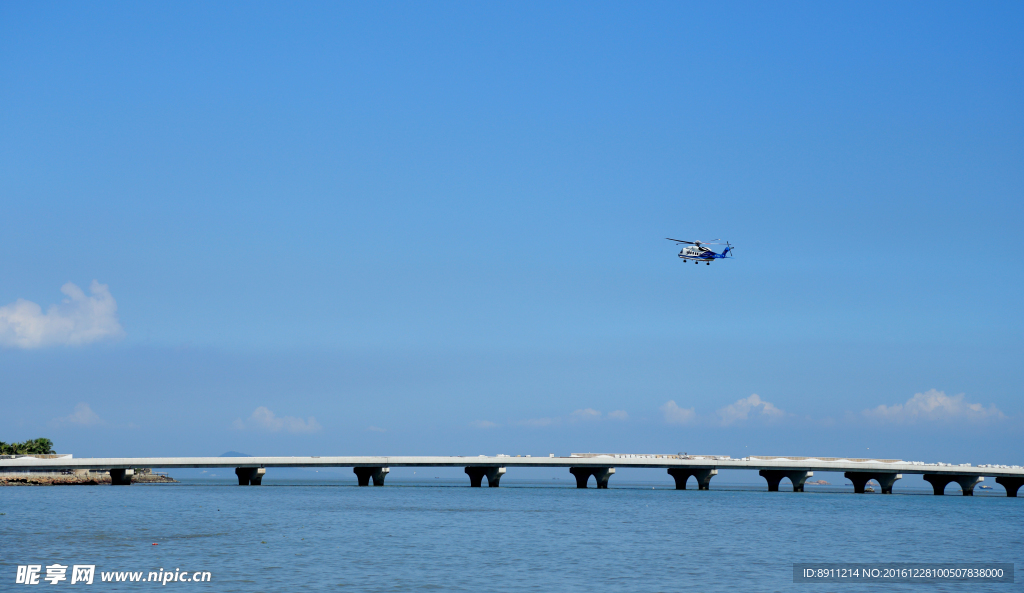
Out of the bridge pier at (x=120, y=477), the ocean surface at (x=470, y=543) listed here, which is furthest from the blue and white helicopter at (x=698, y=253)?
the bridge pier at (x=120, y=477)

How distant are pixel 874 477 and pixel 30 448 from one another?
15422 cm

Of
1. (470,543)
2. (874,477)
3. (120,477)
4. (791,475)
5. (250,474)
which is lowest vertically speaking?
(470,543)

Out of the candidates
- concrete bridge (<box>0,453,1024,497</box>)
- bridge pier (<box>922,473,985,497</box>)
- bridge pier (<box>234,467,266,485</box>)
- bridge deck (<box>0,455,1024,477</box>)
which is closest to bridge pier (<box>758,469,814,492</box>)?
concrete bridge (<box>0,453,1024,497</box>)

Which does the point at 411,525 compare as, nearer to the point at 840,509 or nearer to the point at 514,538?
the point at 514,538

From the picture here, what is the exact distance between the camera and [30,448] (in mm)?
166875

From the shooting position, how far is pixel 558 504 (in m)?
109

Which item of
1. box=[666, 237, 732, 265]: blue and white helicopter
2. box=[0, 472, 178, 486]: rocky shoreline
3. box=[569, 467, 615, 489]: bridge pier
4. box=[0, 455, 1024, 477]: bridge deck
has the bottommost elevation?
box=[0, 472, 178, 486]: rocky shoreline

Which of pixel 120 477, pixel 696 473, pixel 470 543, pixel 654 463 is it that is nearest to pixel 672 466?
pixel 654 463

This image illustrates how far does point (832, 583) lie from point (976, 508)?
9317 cm

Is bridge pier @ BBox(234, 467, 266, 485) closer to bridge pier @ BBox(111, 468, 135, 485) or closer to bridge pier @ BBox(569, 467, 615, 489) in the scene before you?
bridge pier @ BBox(111, 468, 135, 485)

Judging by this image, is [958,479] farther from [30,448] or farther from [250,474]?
[30,448]

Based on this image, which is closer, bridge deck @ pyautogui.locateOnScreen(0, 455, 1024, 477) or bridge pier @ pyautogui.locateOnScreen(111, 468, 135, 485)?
bridge pier @ pyautogui.locateOnScreen(111, 468, 135, 485)

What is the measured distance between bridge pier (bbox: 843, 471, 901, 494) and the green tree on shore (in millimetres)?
146568

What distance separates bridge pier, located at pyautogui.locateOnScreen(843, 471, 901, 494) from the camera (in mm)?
159988
